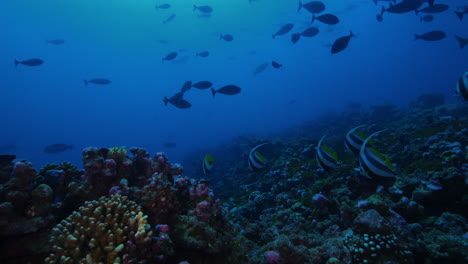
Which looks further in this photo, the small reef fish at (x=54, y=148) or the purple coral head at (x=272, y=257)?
the small reef fish at (x=54, y=148)

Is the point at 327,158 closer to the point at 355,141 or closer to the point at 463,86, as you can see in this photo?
the point at 355,141

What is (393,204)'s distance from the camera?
425 centimetres

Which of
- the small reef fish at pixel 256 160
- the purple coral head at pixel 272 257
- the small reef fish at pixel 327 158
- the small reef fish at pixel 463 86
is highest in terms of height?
the small reef fish at pixel 463 86

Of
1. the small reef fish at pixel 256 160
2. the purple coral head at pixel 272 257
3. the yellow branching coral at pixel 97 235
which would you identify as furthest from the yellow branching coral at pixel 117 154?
the purple coral head at pixel 272 257

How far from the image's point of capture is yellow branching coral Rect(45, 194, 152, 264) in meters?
2.22

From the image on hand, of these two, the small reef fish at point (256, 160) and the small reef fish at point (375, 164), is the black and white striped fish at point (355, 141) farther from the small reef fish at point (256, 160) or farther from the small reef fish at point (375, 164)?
the small reef fish at point (256, 160)

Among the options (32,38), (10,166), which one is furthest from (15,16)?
(10,166)

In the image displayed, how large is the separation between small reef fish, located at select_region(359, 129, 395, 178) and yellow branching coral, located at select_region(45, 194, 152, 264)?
9.27ft

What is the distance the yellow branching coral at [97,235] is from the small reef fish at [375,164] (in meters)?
2.82

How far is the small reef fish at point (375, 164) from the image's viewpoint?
303 centimetres

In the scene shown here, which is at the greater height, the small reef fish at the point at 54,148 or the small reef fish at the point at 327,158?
the small reef fish at the point at 327,158

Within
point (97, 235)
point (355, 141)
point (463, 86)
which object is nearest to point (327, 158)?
point (355, 141)

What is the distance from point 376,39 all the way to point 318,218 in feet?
550

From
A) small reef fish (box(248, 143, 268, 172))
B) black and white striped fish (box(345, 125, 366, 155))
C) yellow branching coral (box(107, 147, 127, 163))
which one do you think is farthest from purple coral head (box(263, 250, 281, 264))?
yellow branching coral (box(107, 147, 127, 163))
